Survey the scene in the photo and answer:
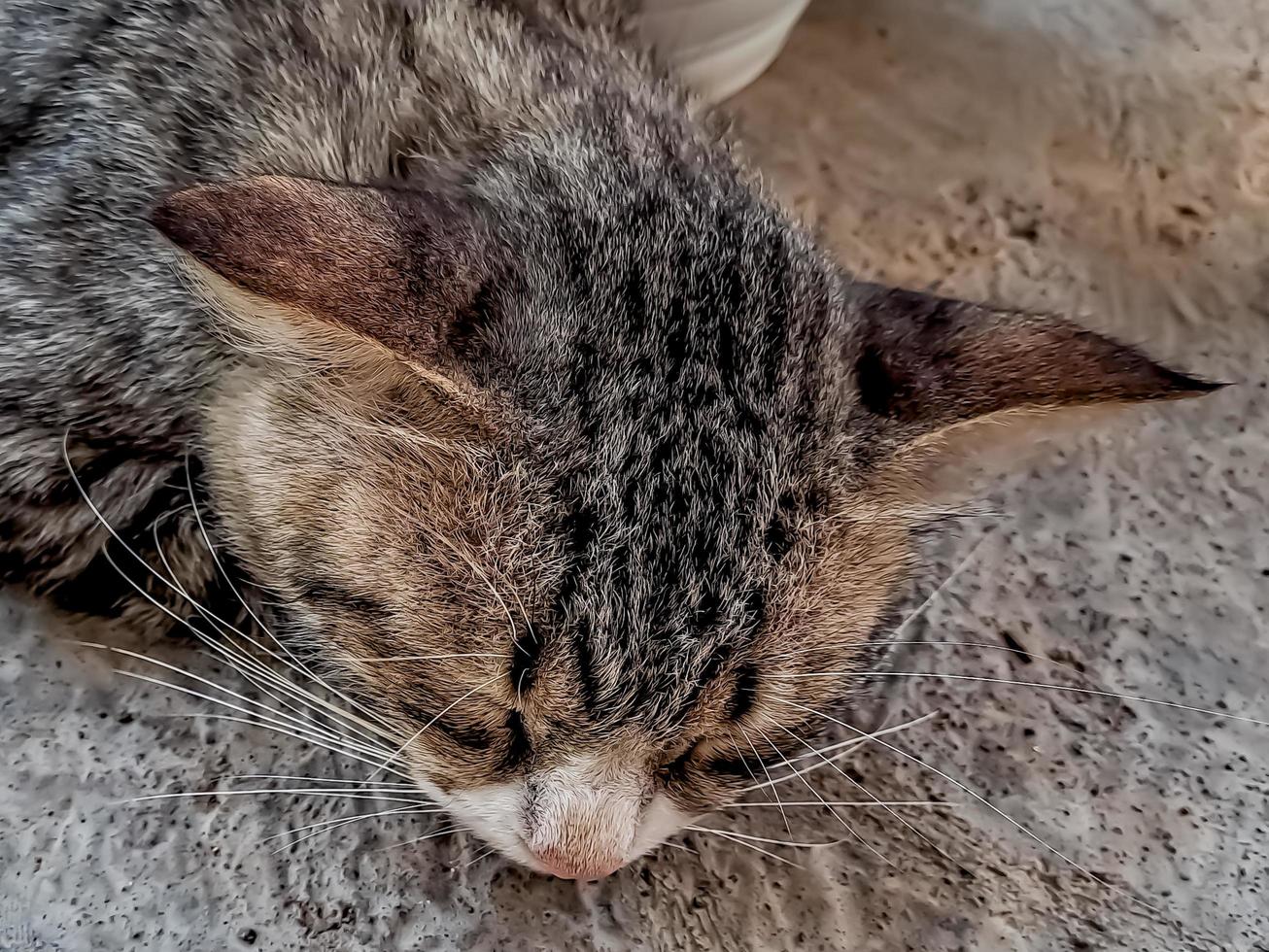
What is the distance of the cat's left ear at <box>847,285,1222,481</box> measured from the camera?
98 cm

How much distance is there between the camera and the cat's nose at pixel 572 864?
1040mm

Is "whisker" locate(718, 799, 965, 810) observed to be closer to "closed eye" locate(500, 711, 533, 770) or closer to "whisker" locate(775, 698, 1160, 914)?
"whisker" locate(775, 698, 1160, 914)

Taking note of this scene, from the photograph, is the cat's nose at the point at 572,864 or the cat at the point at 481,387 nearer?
the cat at the point at 481,387

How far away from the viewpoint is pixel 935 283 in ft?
6.37

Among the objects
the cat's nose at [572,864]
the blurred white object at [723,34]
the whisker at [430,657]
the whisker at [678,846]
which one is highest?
the blurred white object at [723,34]

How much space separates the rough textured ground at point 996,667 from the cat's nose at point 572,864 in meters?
0.20

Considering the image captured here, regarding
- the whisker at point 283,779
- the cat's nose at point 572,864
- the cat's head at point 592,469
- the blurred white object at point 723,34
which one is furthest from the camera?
the blurred white object at point 723,34

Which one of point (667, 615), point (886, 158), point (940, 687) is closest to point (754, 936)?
point (940, 687)

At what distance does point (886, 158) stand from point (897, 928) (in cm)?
142

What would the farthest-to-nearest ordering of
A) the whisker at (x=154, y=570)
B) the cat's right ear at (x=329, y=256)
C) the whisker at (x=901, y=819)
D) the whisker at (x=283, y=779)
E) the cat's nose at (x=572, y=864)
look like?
the whisker at (x=901, y=819) < the whisker at (x=283, y=779) < the whisker at (x=154, y=570) < the cat's nose at (x=572, y=864) < the cat's right ear at (x=329, y=256)

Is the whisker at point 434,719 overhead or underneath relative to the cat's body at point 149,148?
underneath

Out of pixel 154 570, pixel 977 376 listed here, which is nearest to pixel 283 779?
pixel 154 570

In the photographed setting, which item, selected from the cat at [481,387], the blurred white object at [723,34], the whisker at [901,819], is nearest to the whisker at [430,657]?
the cat at [481,387]

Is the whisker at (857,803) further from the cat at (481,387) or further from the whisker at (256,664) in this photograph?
the whisker at (256,664)
